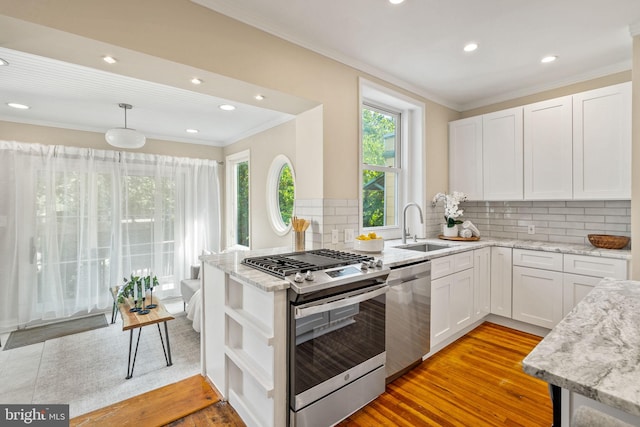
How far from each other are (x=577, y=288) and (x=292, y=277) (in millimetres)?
2723

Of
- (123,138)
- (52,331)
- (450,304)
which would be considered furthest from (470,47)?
(52,331)

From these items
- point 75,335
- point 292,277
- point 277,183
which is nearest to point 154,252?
point 75,335

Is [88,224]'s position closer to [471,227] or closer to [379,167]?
[379,167]

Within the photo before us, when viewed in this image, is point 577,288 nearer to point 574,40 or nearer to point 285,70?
point 574,40

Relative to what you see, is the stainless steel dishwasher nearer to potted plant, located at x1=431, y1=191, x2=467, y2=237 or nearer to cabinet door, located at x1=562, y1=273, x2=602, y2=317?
potted plant, located at x1=431, y1=191, x2=467, y2=237

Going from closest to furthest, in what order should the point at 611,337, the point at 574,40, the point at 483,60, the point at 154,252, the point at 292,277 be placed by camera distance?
the point at 611,337
the point at 292,277
the point at 574,40
the point at 483,60
the point at 154,252

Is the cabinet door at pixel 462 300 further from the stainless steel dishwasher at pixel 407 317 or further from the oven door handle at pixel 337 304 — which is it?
the oven door handle at pixel 337 304

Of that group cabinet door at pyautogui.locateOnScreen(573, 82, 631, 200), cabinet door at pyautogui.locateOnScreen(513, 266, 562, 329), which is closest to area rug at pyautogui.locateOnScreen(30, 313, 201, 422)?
cabinet door at pyautogui.locateOnScreen(513, 266, 562, 329)

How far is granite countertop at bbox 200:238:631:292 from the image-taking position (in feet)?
5.31

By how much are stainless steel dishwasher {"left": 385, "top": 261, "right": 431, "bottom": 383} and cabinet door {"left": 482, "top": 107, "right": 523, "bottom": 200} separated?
166 centimetres

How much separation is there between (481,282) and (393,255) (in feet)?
4.45

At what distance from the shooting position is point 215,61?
1.94 metres

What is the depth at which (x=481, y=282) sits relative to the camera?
312 centimetres

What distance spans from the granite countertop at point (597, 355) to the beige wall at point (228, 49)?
1813 millimetres
